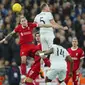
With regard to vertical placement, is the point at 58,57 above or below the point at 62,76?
above

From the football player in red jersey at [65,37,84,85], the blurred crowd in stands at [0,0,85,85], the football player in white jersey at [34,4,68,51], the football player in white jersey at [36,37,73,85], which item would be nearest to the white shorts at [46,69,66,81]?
the football player in white jersey at [36,37,73,85]

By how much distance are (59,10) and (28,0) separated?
1415 millimetres

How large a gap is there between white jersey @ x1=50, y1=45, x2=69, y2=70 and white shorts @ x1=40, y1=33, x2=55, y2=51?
8.62ft

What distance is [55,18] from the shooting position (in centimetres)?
2642

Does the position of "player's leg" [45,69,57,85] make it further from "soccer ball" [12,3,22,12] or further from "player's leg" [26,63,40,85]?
"soccer ball" [12,3,22,12]

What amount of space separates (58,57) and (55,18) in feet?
27.2

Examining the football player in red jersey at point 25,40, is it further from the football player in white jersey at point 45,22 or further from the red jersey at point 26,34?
the football player in white jersey at point 45,22

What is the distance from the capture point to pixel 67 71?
19891 millimetres

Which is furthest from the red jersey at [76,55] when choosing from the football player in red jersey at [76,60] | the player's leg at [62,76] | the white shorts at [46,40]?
the player's leg at [62,76]

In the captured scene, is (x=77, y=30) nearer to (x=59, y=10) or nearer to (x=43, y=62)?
(x=59, y=10)

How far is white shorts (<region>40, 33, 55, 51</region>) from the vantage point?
68.7ft

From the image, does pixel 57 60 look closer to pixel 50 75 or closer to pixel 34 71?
pixel 50 75

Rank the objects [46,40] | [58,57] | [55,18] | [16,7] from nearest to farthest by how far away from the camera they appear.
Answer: [58,57]
[46,40]
[16,7]
[55,18]

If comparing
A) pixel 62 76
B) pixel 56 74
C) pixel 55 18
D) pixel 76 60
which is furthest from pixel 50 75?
pixel 55 18
